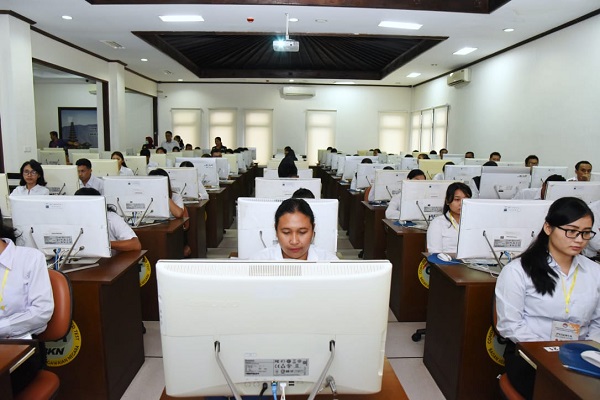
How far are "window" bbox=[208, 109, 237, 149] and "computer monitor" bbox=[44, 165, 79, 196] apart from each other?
969cm

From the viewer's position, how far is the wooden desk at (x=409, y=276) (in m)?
3.32

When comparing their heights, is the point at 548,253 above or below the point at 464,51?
below

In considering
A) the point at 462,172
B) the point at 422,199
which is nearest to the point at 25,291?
the point at 422,199

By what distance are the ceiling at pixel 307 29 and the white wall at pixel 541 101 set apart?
307 millimetres

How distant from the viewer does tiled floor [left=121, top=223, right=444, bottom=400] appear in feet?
7.97

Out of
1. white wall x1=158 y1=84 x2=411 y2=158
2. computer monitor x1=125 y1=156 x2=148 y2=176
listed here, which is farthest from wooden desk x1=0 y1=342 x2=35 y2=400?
white wall x1=158 y1=84 x2=411 y2=158

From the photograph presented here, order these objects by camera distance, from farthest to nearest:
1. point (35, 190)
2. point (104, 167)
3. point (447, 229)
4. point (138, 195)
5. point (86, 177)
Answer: point (104, 167)
point (86, 177)
point (35, 190)
point (138, 195)
point (447, 229)

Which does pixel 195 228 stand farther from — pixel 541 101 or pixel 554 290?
pixel 541 101

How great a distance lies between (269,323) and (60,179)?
151 inches

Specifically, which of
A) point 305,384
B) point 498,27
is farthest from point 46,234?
point 498,27

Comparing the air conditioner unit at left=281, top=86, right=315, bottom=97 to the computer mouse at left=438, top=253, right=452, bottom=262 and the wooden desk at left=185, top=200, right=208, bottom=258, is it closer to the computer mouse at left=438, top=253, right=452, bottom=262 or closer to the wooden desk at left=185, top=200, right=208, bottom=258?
the wooden desk at left=185, top=200, right=208, bottom=258

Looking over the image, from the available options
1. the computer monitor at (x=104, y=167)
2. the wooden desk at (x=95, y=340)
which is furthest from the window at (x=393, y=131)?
the wooden desk at (x=95, y=340)

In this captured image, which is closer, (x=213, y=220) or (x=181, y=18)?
(x=213, y=220)

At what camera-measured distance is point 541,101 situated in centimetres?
662
